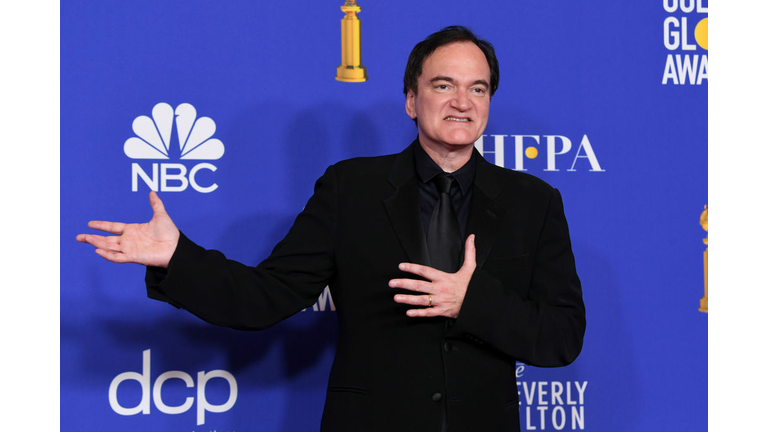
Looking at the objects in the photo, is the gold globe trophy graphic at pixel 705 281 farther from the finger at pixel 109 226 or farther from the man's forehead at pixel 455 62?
the finger at pixel 109 226

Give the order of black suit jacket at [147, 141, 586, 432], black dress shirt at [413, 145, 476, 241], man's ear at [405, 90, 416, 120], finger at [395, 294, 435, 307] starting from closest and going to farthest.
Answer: finger at [395, 294, 435, 307] < black suit jacket at [147, 141, 586, 432] < black dress shirt at [413, 145, 476, 241] < man's ear at [405, 90, 416, 120]

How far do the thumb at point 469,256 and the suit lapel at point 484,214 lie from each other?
95 millimetres

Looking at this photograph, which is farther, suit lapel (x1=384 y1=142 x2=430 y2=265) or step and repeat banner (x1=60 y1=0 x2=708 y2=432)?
step and repeat banner (x1=60 y1=0 x2=708 y2=432)

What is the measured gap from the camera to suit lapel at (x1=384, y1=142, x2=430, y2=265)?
1623mm

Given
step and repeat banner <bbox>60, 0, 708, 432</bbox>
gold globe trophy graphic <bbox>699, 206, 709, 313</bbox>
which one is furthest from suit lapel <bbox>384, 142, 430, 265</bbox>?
gold globe trophy graphic <bbox>699, 206, 709, 313</bbox>

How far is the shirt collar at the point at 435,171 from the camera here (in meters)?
1.71

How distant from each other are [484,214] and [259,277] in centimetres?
54

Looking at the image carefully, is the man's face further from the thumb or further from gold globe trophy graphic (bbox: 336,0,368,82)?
gold globe trophy graphic (bbox: 336,0,368,82)

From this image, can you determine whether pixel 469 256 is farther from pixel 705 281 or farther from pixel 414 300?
pixel 705 281

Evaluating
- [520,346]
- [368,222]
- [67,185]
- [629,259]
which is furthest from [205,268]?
[629,259]

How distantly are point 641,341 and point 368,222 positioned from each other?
1245mm

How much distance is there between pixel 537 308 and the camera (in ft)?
→ 5.33

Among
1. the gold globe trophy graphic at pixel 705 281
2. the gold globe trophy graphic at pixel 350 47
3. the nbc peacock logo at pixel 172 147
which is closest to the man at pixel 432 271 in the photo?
the gold globe trophy graphic at pixel 350 47

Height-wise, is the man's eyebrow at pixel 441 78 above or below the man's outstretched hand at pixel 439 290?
above
